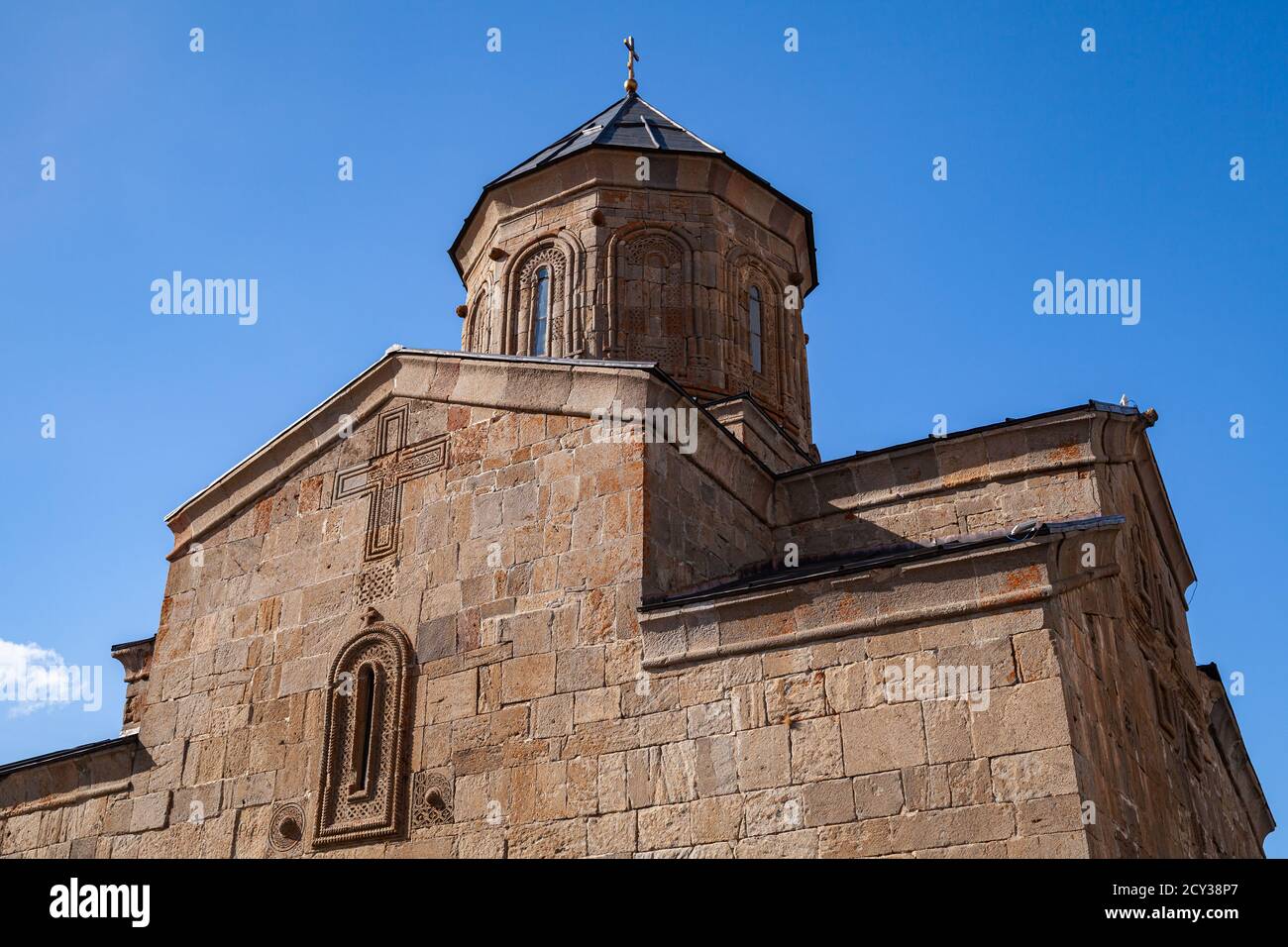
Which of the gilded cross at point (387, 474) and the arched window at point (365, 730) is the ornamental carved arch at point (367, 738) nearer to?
the arched window at point (365, 730)

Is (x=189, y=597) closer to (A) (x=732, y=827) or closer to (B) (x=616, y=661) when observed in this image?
(B) (x=616, y=661)

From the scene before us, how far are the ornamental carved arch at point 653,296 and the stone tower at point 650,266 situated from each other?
0.01m

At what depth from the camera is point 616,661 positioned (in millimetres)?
7750

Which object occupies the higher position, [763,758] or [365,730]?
[365,730]

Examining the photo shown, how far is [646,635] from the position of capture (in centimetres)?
773

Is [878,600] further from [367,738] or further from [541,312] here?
[541,312]

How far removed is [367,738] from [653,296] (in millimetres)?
5199

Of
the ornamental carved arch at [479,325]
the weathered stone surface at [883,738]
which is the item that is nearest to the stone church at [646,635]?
the weathered stone surface at [883,738]

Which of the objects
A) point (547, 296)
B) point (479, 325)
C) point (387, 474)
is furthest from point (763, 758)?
point (479, 325)

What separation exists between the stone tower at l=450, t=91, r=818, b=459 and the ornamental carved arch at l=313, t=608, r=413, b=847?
3863 millimetres

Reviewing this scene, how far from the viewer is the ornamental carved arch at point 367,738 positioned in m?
8.12

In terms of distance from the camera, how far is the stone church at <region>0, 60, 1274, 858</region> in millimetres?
6746

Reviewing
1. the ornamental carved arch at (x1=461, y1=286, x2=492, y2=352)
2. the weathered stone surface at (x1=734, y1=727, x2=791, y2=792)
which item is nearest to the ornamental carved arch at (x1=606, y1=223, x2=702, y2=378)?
the ornamental carved arch at (x1=461, y1=286, x2=492, y2=352)

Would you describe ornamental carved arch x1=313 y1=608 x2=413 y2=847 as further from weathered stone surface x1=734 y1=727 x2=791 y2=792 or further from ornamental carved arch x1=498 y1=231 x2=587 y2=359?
ornamental carved arch x1=498 y1=231 x2=587 y2=359
